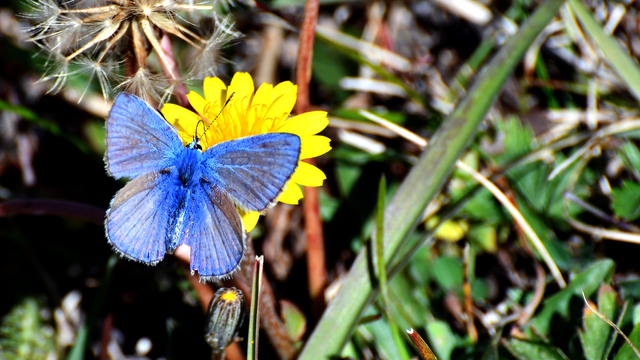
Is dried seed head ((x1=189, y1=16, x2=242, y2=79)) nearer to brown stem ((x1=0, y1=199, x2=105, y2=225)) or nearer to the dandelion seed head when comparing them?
the dandelion seed head

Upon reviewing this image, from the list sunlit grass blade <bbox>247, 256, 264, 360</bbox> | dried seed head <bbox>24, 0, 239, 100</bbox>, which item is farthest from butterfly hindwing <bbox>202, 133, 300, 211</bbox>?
dried seed head <bbox>24, 0, 239, 100</bbox>

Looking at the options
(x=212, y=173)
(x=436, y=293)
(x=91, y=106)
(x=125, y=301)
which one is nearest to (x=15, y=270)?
(x=125, y=301)

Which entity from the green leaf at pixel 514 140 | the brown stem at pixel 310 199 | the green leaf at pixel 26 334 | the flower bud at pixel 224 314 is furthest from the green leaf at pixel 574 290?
the green leaf at pixel 26 334

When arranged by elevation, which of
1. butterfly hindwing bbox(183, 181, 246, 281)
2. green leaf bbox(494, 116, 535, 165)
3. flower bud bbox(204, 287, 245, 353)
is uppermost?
green leaf bbox(494, 116, 535, 165)

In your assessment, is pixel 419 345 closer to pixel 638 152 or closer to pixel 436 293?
pixel 436 293

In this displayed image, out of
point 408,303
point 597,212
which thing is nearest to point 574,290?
point 597,212

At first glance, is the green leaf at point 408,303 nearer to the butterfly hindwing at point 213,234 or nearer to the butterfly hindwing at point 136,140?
the butterfly hindwing at point 213,234

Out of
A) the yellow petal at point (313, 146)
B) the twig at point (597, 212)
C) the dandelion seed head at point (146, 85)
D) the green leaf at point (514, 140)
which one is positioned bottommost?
the dandelion seed head at point (146, 85)

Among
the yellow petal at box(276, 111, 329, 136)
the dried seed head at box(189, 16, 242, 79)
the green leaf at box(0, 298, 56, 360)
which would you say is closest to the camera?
the yellow petal at box(276, 111, 329, 136)
